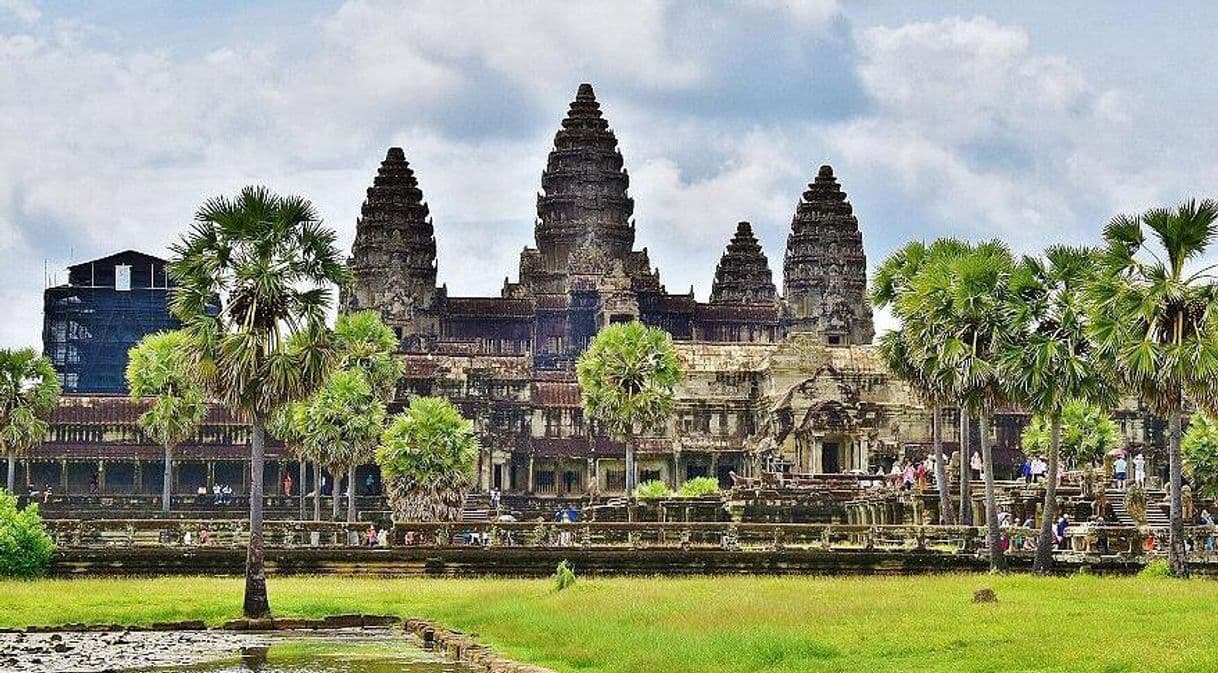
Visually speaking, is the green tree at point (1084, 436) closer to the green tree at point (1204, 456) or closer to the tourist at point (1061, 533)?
the green tree at point (1204, 456)

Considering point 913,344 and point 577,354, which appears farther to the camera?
point 577,354

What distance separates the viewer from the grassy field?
1131 inches

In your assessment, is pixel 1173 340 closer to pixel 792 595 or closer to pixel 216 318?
pixel 792 595

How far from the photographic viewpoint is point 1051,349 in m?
48.0

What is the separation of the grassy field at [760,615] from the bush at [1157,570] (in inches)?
69.9

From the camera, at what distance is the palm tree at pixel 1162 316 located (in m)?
41.6

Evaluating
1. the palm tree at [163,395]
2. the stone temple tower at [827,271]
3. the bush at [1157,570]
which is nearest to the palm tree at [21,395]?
the palm tree at [163,395]

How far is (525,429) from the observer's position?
4225 inches

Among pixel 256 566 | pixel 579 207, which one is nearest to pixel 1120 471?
pixel 256 566

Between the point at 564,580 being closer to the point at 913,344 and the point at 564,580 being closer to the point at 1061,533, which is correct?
the point at 913,344

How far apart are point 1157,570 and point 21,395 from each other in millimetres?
46760

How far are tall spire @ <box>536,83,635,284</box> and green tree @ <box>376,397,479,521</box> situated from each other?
57.2 m

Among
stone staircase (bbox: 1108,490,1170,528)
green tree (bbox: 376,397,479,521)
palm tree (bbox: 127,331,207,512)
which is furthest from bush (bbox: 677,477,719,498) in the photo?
palm tree (bbox: 127,331,207,512)

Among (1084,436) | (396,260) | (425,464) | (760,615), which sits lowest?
(760,615)
